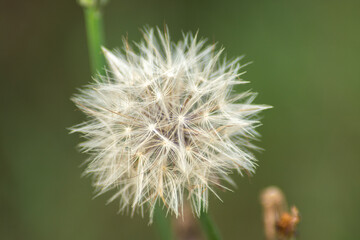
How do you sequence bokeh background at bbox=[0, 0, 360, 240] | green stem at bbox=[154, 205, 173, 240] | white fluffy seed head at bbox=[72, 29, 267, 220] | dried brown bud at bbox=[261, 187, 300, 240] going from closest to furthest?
white fluffy seed head at bbox=[72, 29, 267, 220] → dried brown bud at bbox=[261, 187, 300, 240] → green stem at bbox=[154, 205, 173, 240] → bokeh background at bbox=[0, 0, 360, 240]

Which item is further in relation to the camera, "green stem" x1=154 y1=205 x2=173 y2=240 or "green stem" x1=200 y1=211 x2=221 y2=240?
"green stem" x1=154 y1=205 x2=173 y2=240

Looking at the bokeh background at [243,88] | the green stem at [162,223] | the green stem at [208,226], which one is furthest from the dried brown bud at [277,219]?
the bokeh background at [243,88]

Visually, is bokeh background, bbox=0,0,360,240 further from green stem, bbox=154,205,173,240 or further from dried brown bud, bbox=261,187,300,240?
dried brown bud, bbox=261,187,300,240

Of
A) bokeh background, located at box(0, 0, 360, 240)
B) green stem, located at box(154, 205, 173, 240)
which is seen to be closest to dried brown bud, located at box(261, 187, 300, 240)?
green stem, located at box(154, 205, 173, 240)

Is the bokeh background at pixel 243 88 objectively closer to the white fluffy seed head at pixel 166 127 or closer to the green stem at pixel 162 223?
the green stem at pixel 162 223

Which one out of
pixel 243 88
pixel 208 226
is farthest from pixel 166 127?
pixel 243 88

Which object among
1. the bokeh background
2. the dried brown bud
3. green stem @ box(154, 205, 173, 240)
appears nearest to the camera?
the dried brown bud
